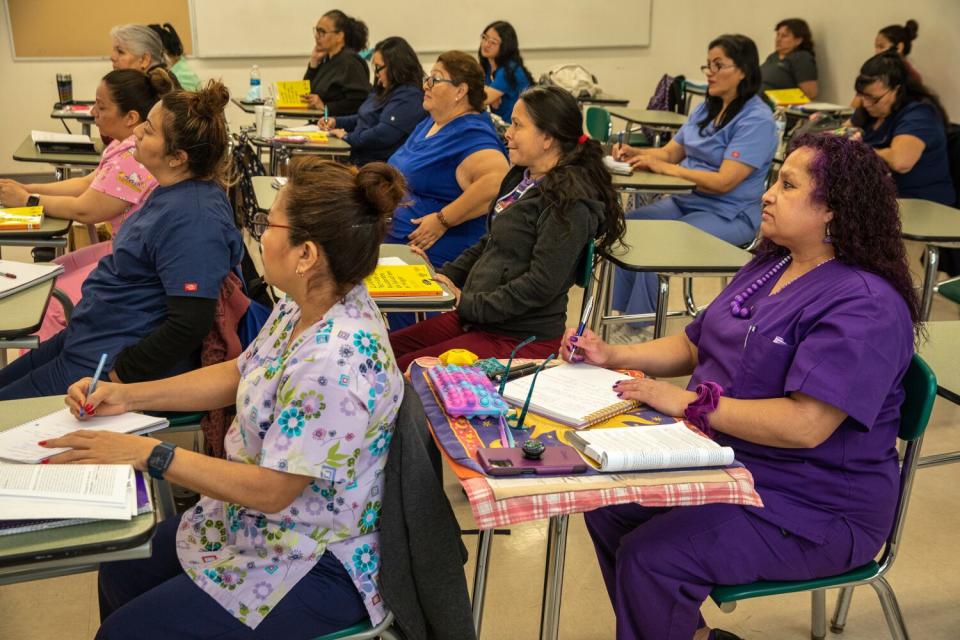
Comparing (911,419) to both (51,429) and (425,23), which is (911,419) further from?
(425,23)

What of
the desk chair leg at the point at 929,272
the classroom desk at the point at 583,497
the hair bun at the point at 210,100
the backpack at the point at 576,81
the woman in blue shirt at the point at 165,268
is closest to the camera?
the classroom desk at the point at 583,497

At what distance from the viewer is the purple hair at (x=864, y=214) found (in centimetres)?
172

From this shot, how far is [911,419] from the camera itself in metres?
1.72

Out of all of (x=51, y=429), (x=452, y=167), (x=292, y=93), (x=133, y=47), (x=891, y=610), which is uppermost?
(x=133, y=47)

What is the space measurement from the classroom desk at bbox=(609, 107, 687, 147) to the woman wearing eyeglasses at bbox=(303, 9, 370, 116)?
1.61 meters

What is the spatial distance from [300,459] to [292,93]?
5022 millimetres

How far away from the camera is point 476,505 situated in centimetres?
137

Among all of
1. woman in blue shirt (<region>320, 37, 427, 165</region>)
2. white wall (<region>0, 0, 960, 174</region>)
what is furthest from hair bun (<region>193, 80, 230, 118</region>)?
white wall (<region>0, 0, 960, 174</region>)

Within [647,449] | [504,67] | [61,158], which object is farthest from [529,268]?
[504,67]

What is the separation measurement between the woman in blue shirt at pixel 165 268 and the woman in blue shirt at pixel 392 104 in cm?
237

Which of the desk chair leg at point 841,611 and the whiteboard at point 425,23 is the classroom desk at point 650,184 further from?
the whiteboard at point 425,23

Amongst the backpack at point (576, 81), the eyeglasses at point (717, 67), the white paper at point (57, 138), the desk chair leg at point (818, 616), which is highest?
the eyeglasses at point (717, 67)

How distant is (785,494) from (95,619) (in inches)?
63.3

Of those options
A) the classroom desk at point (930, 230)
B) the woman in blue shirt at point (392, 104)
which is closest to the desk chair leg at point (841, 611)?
the classroom desk at point (930, 230)
